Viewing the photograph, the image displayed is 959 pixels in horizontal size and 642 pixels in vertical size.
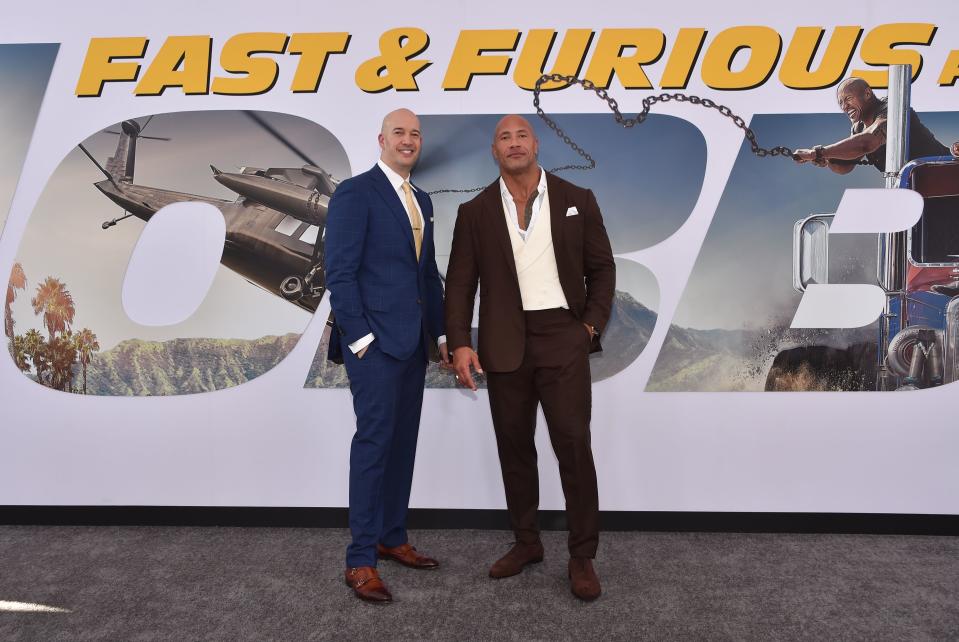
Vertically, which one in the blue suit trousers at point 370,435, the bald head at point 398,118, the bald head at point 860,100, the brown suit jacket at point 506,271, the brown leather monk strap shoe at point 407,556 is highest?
the bald head at point 860,100

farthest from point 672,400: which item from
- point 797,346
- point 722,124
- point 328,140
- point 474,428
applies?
point 328,140

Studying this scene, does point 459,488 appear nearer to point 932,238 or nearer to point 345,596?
point 345,596

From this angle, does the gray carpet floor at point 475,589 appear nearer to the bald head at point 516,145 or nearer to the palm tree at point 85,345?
the palm tree at point 85,345

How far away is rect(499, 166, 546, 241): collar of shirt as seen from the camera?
8.32ft

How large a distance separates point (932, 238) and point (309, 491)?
319cm

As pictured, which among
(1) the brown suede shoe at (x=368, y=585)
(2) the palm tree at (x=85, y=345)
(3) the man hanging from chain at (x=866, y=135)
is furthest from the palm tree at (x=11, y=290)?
(3) the man hanging from chain at (x=866, y=135)

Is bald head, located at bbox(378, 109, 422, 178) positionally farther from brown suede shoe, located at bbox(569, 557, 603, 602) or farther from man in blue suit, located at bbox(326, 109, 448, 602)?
brown suede shoe, located at bbox(569, 557, 603, 602)

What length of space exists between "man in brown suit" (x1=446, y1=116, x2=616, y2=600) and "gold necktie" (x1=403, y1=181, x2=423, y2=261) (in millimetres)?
143

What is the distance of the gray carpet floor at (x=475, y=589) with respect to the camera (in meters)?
2.16

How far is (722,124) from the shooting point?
303 cm

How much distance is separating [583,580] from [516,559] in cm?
31

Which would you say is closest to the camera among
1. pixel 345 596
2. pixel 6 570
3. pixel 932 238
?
pixel 345 596

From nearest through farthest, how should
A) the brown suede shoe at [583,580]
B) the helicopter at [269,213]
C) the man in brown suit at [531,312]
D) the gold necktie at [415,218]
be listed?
the brown suede shoe at [583,580]
the man in brown suit at [531,312]
the gold necktie at [415,218]
the helicopter at [269,213]

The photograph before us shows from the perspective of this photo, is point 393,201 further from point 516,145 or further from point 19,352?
point 19,352
